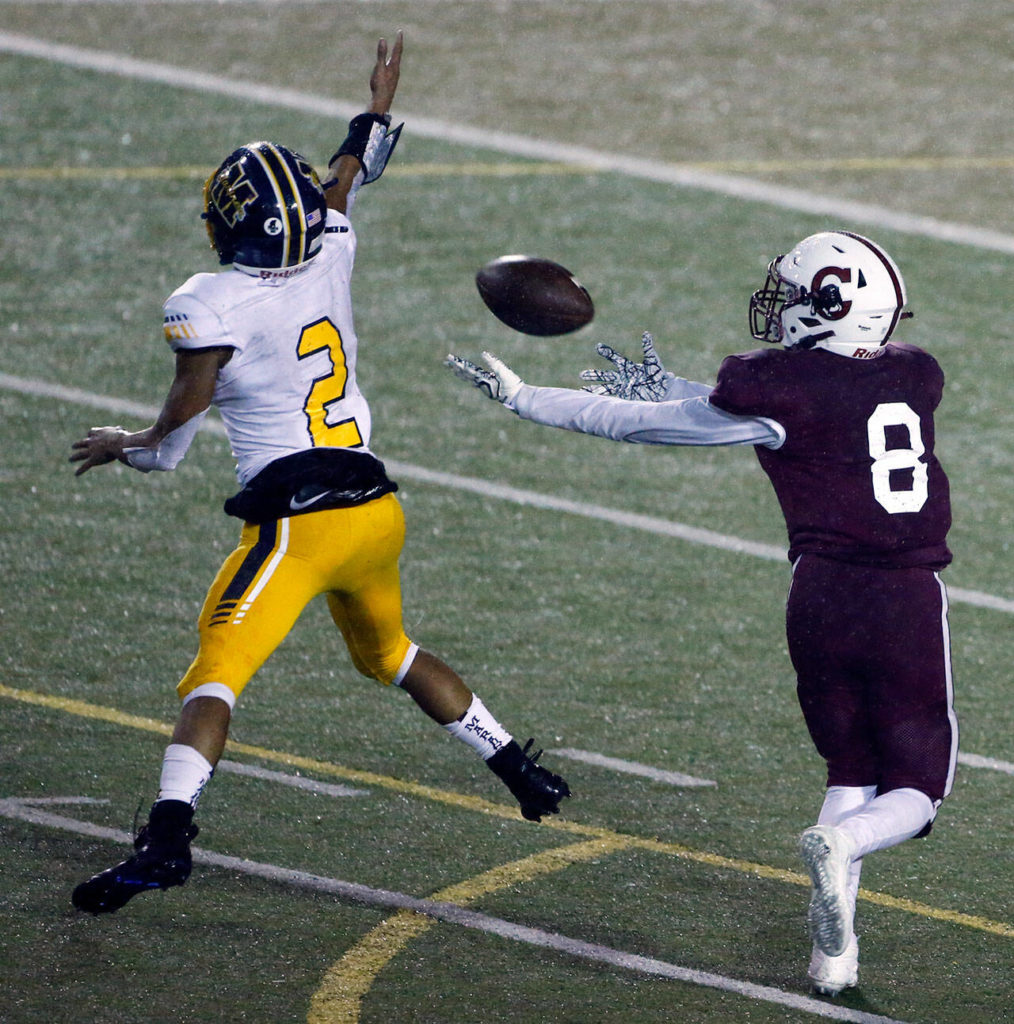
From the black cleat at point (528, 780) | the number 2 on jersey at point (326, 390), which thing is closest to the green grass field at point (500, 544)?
the black cleat at point (528, 780)

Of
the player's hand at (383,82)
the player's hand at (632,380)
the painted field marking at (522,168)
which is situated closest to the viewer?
the player's hand at (632,380)

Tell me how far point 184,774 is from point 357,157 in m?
2.00

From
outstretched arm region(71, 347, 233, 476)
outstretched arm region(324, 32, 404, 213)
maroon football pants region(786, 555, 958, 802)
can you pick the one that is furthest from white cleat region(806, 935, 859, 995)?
outstretched arm region(324, 32, 404, 213)

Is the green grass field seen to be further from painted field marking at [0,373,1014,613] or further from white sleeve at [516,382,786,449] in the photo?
white sleeve at [516,382,786,449]

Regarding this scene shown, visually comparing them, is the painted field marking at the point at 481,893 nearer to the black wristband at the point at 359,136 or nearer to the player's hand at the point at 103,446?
the player's hand at the point at 103,446

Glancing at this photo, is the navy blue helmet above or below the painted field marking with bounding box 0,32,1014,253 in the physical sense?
below

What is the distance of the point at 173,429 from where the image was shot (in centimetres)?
496

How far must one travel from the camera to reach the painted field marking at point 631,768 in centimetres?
608

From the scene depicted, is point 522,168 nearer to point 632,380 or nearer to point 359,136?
point 359,136

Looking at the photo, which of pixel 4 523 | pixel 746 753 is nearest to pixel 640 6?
pixel 4 523

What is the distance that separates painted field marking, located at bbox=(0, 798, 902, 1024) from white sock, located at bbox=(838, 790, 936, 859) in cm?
42

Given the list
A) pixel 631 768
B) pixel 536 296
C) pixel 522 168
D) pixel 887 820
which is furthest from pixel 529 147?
pixel 887 820

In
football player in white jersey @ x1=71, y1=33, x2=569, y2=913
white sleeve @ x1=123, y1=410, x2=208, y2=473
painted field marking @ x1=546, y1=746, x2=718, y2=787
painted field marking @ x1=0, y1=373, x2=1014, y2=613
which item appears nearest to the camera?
football player in white jersey @ x1=71, y1=33, x2=569, y2=913

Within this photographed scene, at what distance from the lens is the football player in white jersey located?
4871 mm
